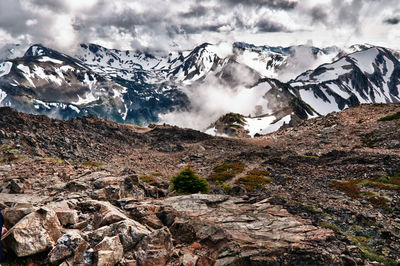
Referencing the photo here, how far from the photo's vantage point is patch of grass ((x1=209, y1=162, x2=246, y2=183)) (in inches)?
1396

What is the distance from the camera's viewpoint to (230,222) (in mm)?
14664

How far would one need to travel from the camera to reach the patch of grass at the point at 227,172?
35.5 meters


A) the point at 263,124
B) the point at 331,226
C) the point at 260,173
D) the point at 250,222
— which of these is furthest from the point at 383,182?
the point at 263,124

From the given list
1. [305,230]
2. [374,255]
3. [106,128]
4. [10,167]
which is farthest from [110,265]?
[106,128]

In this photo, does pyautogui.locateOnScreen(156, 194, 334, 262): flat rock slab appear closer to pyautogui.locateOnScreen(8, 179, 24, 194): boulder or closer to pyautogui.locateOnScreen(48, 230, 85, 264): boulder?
pyautogui.locateOnScreen(48, 230, 85, 264): boulder

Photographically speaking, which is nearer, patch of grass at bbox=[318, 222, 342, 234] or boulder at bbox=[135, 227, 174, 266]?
boulder at bbox=[135, 227, 174, 266]

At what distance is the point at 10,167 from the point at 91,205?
A: 19.1 m

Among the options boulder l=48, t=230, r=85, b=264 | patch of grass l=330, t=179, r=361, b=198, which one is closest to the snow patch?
patch of grass l=330, t=179, r=361, b=198

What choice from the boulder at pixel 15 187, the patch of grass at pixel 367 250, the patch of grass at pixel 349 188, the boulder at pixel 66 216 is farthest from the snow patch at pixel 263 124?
the boulder at pixel 66 216

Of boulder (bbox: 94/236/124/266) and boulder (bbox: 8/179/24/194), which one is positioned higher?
boulder (bbox: 8/179/24/194)

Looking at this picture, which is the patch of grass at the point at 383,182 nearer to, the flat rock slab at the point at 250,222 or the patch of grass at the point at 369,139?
the flat rock slab at the point at 250,222

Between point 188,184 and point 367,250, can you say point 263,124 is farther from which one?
point 367,250

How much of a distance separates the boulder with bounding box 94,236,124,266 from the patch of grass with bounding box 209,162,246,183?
24.9 m

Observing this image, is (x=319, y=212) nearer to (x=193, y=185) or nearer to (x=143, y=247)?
(x=193, y=185)
